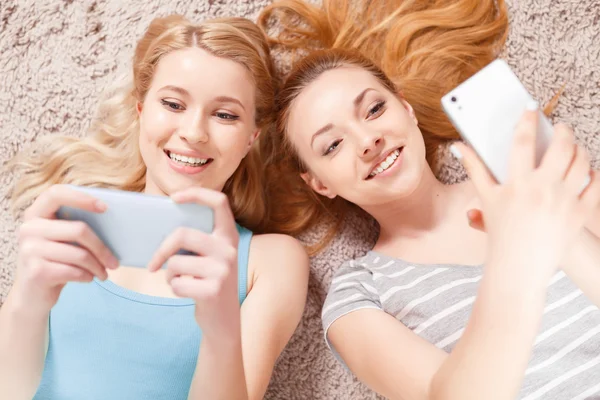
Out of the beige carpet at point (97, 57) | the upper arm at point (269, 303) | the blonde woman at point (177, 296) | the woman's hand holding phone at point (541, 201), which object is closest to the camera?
the woman's hand holding phone at point (541, 201)

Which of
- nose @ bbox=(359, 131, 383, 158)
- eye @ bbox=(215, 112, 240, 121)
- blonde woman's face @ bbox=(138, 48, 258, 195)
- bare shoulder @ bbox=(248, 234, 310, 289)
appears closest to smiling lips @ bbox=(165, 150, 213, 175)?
blonde woman's face @ bbox=(138, 48, 258, 195)

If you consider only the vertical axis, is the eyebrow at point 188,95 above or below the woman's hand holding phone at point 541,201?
below

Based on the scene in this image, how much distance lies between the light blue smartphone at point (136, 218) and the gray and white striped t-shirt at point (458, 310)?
1.81 ft

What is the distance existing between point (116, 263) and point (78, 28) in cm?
97

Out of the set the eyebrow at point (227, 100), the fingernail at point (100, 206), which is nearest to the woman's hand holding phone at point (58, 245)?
the fingernail at point (100, 206)

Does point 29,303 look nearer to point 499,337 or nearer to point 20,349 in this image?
point 20,349

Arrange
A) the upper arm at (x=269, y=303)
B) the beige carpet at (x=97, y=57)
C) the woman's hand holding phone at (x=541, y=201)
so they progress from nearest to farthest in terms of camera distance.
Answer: the woman's hand holding phone at (x=541, y=201)
the upper arm at (x=269, y=303)
the beige carpet at (x=97, y=57)

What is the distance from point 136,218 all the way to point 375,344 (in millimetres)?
584

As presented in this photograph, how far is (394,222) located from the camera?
1484 millimetres

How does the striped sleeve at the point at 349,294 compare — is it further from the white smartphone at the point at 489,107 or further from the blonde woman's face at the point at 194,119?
the white smartphone at the point at 489,107

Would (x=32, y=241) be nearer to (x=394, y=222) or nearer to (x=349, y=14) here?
(x=394, y=222)

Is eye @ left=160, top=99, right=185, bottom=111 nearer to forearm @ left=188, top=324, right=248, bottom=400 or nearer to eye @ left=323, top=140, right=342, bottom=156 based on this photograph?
eye @ left=323, top=140, right=342, bottom=156

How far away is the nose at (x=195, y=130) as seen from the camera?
126cm

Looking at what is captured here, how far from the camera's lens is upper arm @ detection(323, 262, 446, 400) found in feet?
3.72
